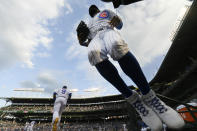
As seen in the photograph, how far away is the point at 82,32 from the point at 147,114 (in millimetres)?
1073

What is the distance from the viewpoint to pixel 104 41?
1.19 meters

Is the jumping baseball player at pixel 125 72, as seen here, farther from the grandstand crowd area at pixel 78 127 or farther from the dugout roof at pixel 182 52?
the grandstand crowd area at pixel 78 127

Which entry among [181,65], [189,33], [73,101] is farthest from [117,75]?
[73,101]

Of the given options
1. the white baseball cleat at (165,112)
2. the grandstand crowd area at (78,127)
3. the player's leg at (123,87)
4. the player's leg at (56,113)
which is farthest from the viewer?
the grandstand crowd area at (78,127)

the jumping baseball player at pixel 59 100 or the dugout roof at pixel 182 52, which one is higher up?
the dugout roof at pixel 182 52

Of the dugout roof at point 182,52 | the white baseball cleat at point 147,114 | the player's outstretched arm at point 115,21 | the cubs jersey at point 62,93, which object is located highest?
the dugout roof at point 182,52

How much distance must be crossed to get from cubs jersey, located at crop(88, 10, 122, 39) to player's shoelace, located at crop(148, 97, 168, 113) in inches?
33.2

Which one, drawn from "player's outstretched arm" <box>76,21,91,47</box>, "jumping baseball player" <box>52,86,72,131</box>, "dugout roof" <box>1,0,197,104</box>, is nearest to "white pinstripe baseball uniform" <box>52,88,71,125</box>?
"jumping baseball player" <box>52,86,72,131</box>

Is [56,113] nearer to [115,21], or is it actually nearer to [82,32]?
[82,32]

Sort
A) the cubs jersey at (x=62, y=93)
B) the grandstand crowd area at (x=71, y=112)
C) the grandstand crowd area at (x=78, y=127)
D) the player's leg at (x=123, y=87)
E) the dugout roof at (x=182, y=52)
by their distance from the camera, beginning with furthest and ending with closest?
1. the grandstand crowd area at (x=71, y=112)
2. the grandstand crowd area at (x=78, y=127)
3. the dugout roof at (x=182, y=52)
4. the cubs jersey at (x=62, y=93)
5. the player's leg at (x=123, y=87)

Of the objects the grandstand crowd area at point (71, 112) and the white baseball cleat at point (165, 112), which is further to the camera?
the grandstand crowd area at point (71, 112)

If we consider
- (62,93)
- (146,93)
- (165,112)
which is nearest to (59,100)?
(62,93)

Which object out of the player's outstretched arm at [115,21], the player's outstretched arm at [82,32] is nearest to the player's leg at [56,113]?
the player's outstretched arm at [82,32]

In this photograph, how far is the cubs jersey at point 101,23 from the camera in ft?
4.36
